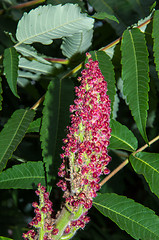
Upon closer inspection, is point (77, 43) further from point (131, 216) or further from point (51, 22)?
point (131, 216)

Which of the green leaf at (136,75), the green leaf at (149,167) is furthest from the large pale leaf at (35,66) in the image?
the green leaf at (149,167)

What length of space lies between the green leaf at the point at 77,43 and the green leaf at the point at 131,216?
931mm

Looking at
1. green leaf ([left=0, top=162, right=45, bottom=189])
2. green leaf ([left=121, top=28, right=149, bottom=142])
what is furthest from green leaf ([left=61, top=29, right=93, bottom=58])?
green leaf ([left=0, top=162, right=45, bottom=189])

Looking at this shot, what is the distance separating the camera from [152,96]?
222 cm

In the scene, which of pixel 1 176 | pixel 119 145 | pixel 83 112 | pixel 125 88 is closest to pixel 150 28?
pixel 125 88

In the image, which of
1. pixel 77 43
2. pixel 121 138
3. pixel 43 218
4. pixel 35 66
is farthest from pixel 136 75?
pixel 43 218

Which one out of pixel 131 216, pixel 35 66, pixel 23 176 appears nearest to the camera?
pixel 131 216

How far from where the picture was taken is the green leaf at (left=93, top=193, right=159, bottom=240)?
4.55 ft

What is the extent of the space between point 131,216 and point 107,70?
28.1 inches

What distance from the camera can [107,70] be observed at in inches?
64.7

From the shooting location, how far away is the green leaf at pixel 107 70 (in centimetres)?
158

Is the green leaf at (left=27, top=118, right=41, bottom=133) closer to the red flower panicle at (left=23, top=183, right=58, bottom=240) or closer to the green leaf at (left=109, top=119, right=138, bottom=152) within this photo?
the green leaf at (left=109, top=119, right=138, bottom=152)

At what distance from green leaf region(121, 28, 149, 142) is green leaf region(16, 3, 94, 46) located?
0.74ft

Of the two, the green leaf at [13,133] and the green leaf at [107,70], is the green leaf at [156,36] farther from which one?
the green leaf at [13,133]
